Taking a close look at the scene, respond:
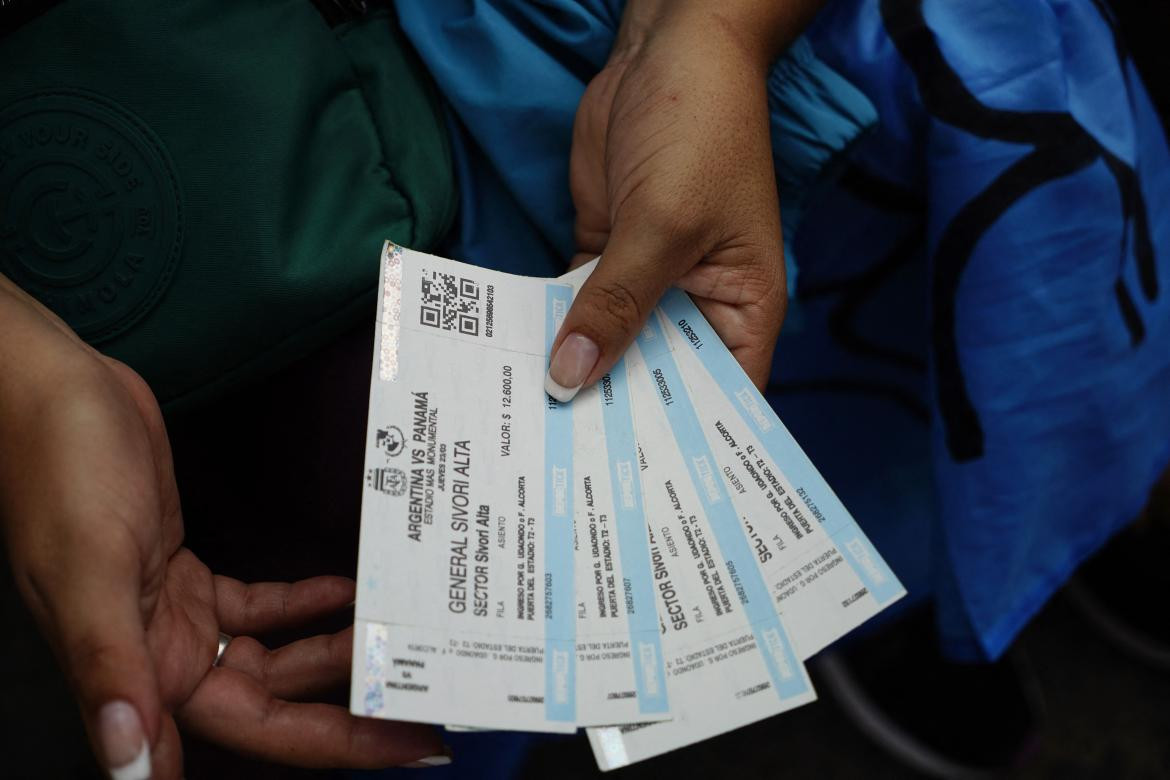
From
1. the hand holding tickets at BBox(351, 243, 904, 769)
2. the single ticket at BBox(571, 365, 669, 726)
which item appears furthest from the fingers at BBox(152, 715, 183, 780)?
the single ticket at BBox(571, 365, 669, 726)

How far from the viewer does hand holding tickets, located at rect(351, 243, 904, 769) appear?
488 millimetres

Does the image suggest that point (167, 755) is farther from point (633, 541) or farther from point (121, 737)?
point (633, 541)

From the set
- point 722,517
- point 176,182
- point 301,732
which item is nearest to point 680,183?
point 722,517

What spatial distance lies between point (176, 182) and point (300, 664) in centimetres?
34

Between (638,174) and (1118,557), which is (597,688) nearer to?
(638,174)

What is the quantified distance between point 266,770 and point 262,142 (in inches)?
20.0

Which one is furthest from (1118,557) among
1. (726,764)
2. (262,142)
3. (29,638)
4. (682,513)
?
(29,638)

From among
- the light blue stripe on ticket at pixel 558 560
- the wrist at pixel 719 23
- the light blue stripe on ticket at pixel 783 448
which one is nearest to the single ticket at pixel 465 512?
the light blue stripe on ticket at pixel 558 560

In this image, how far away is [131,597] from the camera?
0.45m

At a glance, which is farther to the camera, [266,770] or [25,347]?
[266,770]

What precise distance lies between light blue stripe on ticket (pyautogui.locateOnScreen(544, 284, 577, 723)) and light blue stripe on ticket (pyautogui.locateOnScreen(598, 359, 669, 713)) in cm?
3

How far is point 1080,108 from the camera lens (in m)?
0.70

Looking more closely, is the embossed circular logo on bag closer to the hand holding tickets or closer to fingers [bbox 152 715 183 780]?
the hand holding tickets

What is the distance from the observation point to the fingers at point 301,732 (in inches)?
20.2
